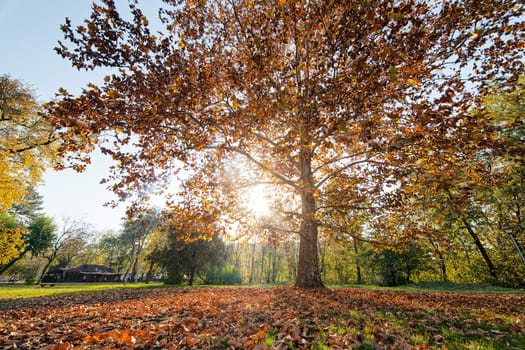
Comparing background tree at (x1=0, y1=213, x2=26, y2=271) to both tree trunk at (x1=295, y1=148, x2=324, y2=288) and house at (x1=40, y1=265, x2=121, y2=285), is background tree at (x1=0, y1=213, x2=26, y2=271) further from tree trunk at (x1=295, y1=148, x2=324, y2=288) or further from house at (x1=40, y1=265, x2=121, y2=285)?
house at (x1=40, y1=265, x2=121, y2=285)

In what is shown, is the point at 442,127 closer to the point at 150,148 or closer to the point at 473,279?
the point at 150,148

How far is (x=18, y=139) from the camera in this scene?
1441 cm

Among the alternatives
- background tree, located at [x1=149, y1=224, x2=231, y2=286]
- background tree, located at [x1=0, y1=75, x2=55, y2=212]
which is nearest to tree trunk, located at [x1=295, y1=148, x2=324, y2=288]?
background tree, located at [x1=0, y1=75, x2=55, y2=212]

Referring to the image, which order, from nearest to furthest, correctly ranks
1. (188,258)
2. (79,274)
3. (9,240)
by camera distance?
(9,240) < (188,258) < (79,274)

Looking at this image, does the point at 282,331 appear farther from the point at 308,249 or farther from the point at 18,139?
the point at 18,139

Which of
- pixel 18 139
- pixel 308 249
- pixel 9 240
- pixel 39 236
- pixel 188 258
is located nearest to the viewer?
pixel 308 249

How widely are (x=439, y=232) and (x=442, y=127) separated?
20.5 ft

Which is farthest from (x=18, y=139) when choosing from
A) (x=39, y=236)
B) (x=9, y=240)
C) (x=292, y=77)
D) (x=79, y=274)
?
(x=79, y=274)

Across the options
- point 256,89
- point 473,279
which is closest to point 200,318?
point 256,89

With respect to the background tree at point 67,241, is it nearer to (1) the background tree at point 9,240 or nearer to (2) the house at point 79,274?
(2) the house at point 79,274

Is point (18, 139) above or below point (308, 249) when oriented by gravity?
above

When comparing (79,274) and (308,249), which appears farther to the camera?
(79,274)

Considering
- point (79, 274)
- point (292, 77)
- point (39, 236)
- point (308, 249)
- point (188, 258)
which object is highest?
point (292, 77)

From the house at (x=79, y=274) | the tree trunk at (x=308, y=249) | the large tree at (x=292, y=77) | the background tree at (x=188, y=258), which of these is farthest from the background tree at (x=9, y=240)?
the house at (x=79, y=274)
